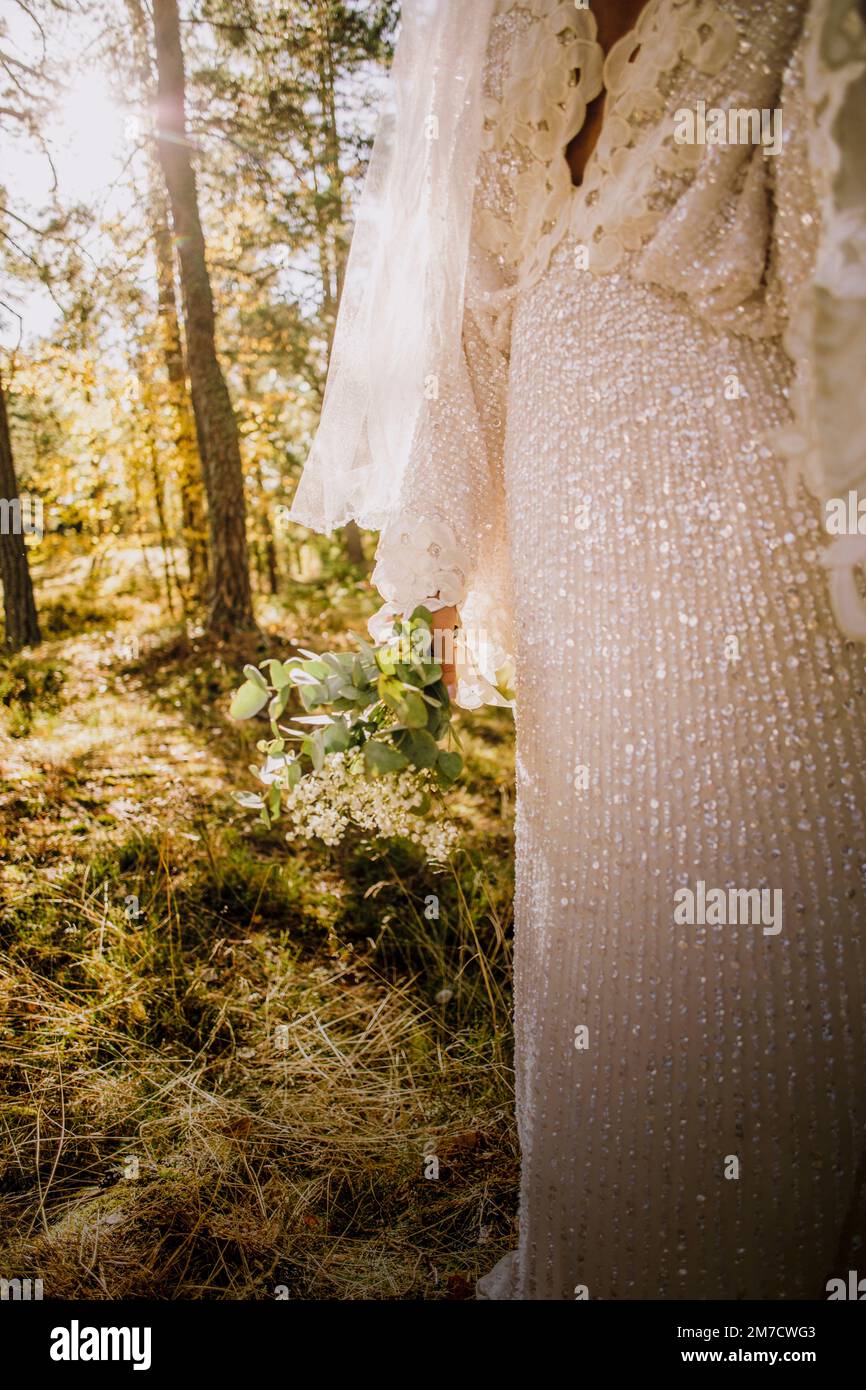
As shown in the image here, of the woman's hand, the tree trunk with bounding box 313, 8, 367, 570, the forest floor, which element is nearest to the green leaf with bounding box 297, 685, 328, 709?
the woman's hand

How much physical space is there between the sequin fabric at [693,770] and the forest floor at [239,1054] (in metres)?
1.12

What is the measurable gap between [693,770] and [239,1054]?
79.7 inches

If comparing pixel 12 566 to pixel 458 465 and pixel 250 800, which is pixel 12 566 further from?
pixel 458 465

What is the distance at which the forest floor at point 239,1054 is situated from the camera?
1944mm

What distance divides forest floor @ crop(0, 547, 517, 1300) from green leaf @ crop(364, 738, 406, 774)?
4.08 ft

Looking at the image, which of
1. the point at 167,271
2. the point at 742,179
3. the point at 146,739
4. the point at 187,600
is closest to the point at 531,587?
the point at 742,179

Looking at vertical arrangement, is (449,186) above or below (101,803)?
above

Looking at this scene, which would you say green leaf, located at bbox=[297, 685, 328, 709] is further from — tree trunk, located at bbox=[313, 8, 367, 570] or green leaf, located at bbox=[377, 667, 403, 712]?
tree trunk, located at bbox=[313, 8, 367, 570]

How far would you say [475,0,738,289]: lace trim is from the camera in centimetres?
93

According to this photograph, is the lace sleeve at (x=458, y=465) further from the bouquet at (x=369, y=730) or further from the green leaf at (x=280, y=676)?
the green leaf at (x=280, y=676)

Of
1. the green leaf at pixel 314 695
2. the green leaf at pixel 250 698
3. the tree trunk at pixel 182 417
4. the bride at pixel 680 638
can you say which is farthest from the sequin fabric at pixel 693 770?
the tree trunk at pixel 182 417

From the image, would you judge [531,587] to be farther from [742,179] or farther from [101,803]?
[101,803]

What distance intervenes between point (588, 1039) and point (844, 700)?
0.54 metres

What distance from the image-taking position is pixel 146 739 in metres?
4.84
